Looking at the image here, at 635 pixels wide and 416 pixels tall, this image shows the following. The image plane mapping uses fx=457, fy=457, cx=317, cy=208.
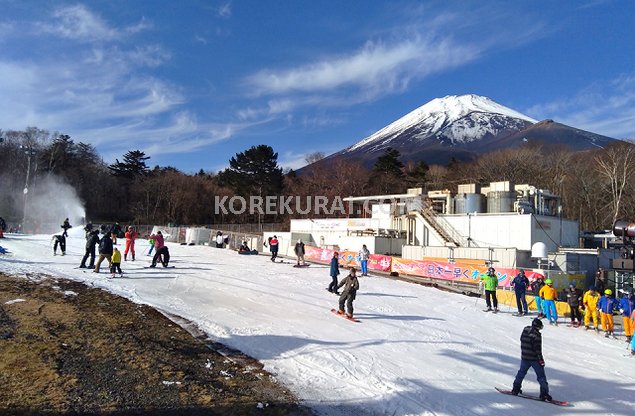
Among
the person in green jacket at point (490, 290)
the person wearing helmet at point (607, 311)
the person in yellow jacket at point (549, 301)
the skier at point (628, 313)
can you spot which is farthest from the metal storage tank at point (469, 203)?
the skier at point (628, 313)

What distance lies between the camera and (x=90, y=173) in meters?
74.3

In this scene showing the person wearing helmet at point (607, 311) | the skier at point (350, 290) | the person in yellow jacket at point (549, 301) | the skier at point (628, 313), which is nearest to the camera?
the skier at point (350, 290)

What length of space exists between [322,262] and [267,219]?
146 ft

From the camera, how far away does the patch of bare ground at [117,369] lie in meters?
6.48

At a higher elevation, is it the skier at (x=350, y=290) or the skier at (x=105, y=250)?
the skier at (x=105, y=250)

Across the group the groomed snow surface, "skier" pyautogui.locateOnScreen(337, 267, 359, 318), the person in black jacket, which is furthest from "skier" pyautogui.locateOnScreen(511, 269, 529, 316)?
the person in black jacket

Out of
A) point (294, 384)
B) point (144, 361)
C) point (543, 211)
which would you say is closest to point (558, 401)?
point (294, 384)

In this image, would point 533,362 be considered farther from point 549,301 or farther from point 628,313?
point 549,301

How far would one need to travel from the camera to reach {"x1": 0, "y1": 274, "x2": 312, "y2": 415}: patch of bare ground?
6.48 metres

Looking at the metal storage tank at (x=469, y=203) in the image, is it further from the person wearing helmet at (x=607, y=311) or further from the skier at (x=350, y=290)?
the skier at (x=350, y=290)

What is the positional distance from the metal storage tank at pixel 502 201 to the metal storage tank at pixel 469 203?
108 cm

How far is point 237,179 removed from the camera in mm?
69188

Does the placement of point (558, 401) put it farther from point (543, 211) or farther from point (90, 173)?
point (90, 173)

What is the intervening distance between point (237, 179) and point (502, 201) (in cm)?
4204
